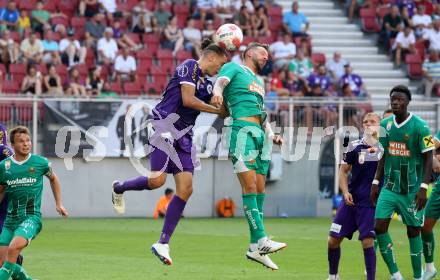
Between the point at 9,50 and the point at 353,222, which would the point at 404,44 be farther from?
the point at 353,222

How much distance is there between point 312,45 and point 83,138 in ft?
31.3

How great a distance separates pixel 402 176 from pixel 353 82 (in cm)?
1662

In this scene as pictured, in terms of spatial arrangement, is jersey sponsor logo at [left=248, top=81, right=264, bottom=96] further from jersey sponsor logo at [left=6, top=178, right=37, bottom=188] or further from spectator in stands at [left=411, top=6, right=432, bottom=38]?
spectator in stands at [left=411, top=6, right=432, bottom=38]

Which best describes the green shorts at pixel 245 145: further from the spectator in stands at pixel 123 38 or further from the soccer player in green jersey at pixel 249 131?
the spectator in stands at pixel 123 38

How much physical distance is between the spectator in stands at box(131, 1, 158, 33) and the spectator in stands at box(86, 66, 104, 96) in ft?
8.16

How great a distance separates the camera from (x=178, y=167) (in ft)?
45.1

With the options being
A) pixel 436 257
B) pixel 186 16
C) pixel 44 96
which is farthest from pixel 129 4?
pixel 436 257

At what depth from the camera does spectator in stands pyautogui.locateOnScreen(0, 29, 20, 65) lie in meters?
27.6

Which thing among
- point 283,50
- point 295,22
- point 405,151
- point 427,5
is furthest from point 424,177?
point 427,5

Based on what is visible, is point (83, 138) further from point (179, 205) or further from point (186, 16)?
point (179, 205)

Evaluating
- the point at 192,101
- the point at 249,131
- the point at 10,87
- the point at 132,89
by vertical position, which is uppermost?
the point at 192,101

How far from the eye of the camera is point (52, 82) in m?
27.5

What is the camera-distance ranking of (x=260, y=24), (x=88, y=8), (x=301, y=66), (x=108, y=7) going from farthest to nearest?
(x=260, y=24), (x=301, y=66), (x=108, y=7), (x=88, y=8)

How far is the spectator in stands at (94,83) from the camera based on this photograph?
27.9 m
